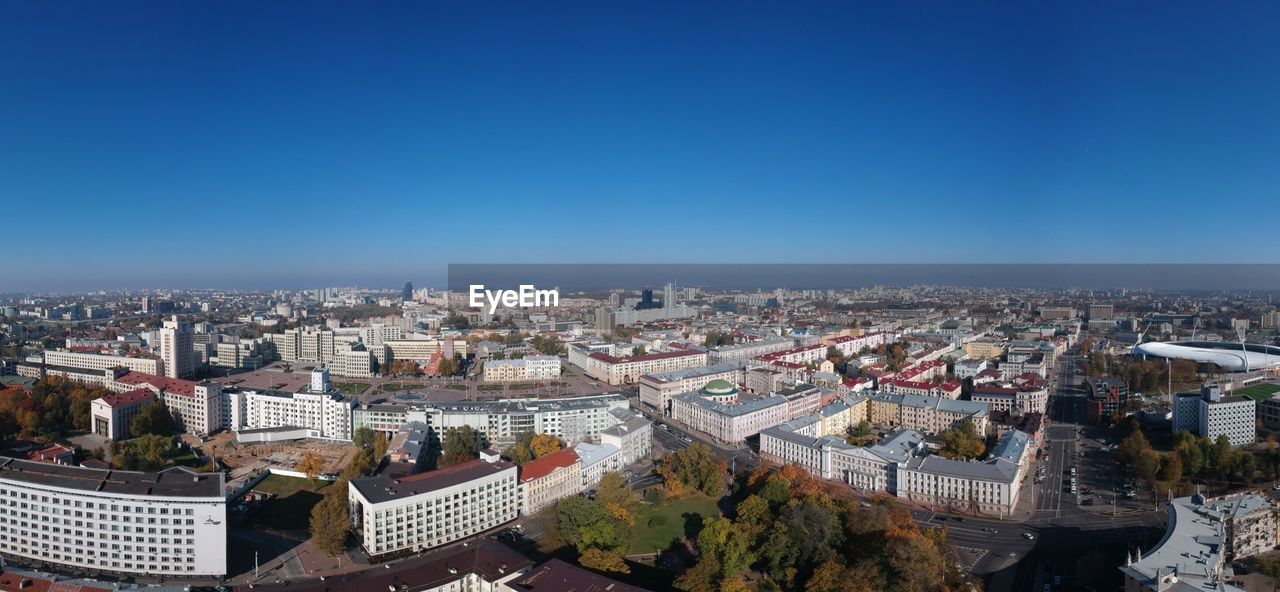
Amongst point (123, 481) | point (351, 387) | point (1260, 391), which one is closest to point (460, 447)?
point (123, 481)

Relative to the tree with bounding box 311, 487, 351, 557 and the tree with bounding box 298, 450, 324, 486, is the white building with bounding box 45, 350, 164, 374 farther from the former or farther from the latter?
the tree with bounding box 311, 487, 351, 557

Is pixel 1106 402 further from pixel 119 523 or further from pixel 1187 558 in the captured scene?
pixel 119 523

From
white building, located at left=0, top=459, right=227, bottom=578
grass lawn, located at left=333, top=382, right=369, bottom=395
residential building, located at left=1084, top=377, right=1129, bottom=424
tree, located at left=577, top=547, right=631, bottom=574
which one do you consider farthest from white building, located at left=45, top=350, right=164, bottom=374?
residential building, located at left=1084, top=377, right=1129, bottom=424

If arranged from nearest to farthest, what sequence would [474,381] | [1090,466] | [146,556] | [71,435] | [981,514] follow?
[146,556]
[981,514]
[1090,466]
[71,435]
[474,381]

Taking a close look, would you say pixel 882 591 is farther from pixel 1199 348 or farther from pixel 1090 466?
pixel 1199 348

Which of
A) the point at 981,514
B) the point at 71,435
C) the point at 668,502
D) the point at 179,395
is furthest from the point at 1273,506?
the point at 71,435

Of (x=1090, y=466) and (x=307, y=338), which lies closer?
(x=1090, y=466)
